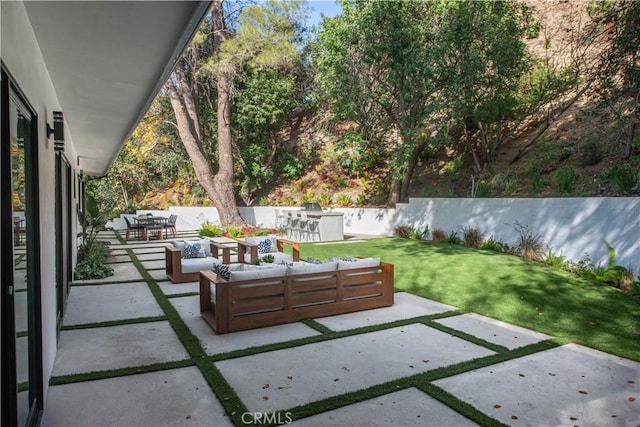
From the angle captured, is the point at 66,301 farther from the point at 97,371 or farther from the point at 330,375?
the point at 330,375

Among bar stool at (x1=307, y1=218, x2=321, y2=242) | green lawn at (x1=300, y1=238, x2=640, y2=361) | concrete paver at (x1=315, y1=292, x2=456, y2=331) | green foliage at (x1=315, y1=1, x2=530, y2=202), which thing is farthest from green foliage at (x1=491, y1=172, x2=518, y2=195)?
concrete paver at (x1=315, y1=292, x2=456, y2=331)

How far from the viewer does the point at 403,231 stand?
14.0 meters

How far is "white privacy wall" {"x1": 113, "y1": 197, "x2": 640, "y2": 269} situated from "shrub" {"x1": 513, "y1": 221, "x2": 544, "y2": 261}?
105mm

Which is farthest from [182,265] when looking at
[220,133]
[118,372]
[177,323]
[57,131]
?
[220,133]

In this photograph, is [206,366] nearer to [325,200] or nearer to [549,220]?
[549,220]

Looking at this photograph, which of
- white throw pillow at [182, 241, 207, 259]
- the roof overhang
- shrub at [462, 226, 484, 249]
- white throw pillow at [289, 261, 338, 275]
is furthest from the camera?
shrub at [462, 226, 484, 249]

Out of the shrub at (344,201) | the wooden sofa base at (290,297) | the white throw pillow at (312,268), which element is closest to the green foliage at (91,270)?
the wooden sofa base at (290,297)

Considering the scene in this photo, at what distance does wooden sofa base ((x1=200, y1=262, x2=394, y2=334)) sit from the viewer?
4719mm

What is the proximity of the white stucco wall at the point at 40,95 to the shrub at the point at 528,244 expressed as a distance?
358 inches

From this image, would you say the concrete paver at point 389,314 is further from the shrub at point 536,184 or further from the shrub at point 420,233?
the shrub at point 420,233

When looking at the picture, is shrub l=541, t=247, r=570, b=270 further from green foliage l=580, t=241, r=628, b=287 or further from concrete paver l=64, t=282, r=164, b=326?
concrete paver l=64, t=282, r=164, b=326

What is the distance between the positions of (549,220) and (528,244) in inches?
27.8

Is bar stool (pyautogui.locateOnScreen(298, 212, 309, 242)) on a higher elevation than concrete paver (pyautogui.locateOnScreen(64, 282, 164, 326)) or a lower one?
higher

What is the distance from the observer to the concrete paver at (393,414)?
283cm
